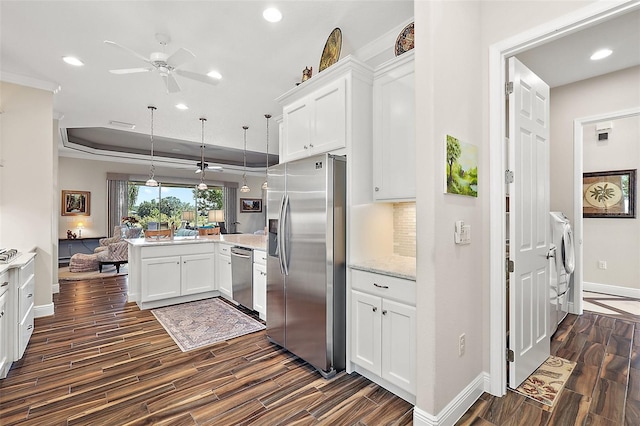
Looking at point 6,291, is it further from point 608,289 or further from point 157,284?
point 608,289

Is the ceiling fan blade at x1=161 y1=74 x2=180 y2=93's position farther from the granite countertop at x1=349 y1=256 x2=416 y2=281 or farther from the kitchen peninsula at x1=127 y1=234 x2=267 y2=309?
the granite countertop at x1=349 y1=256 x2=416 y2=281

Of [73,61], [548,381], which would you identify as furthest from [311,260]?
[73,61]

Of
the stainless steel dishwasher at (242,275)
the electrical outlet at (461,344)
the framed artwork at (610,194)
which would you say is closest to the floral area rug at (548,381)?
the electrical outlet at (461,344)

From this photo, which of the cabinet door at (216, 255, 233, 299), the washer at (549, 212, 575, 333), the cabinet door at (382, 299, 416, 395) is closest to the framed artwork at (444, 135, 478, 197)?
the cabinet door at (382, 299, 416, 395)

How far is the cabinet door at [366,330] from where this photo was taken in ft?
7.35

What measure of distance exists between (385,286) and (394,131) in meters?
1.19

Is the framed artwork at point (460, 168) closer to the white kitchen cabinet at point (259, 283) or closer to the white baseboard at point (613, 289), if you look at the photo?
the white kitchen cabinet at point (259, 283)

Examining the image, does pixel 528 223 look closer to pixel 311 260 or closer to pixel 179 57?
pixel 311 260

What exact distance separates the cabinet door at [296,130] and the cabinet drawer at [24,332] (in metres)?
2.76

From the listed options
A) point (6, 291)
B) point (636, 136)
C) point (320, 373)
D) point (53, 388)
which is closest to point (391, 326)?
point (320, 373)

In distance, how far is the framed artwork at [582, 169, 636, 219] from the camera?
173 inches

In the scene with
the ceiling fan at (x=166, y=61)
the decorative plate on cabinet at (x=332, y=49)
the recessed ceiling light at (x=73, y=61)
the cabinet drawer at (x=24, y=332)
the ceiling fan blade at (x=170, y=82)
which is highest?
the recessed ceiling light at (x=73, y=61)

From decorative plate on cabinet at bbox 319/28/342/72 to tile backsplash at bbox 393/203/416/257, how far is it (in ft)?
4.63

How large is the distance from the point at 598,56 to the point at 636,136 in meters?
2.12
